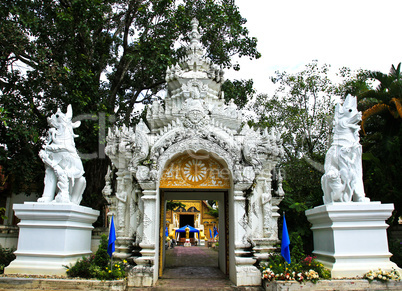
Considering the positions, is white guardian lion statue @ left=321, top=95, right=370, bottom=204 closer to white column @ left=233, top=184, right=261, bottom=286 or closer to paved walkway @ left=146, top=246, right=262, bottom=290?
white column @ left=233, top=184, right=261, bottom=286

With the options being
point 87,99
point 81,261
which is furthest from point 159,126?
point 81,261

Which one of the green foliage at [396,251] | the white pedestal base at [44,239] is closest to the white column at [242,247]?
the white pedestal base at [44,239]

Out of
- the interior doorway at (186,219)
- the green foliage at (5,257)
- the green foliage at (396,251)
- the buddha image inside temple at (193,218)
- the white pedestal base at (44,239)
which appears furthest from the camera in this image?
the interior doorway at (186,219)

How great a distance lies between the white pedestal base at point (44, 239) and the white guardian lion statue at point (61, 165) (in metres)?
0.35

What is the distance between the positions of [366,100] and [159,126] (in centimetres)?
875

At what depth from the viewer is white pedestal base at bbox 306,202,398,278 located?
729 centimetres

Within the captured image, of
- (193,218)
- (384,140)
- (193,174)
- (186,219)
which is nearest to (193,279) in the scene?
(193,174)

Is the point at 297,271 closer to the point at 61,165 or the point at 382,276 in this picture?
the point at 382,276

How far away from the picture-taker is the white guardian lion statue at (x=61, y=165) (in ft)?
27.9

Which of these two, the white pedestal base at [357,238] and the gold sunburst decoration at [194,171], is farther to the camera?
the gold sunburst decoration at [194,171]

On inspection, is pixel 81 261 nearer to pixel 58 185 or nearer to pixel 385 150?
pixel 58 185

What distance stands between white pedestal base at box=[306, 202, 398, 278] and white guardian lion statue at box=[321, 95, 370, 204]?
343 millimetres

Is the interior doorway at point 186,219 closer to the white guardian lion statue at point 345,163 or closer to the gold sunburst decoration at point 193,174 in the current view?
the gold sunburst decoration at point 193,174

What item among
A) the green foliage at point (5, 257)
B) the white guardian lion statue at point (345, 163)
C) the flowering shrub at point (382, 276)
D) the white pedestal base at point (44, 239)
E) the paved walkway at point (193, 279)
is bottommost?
the paved walkway at point (193, 279)
